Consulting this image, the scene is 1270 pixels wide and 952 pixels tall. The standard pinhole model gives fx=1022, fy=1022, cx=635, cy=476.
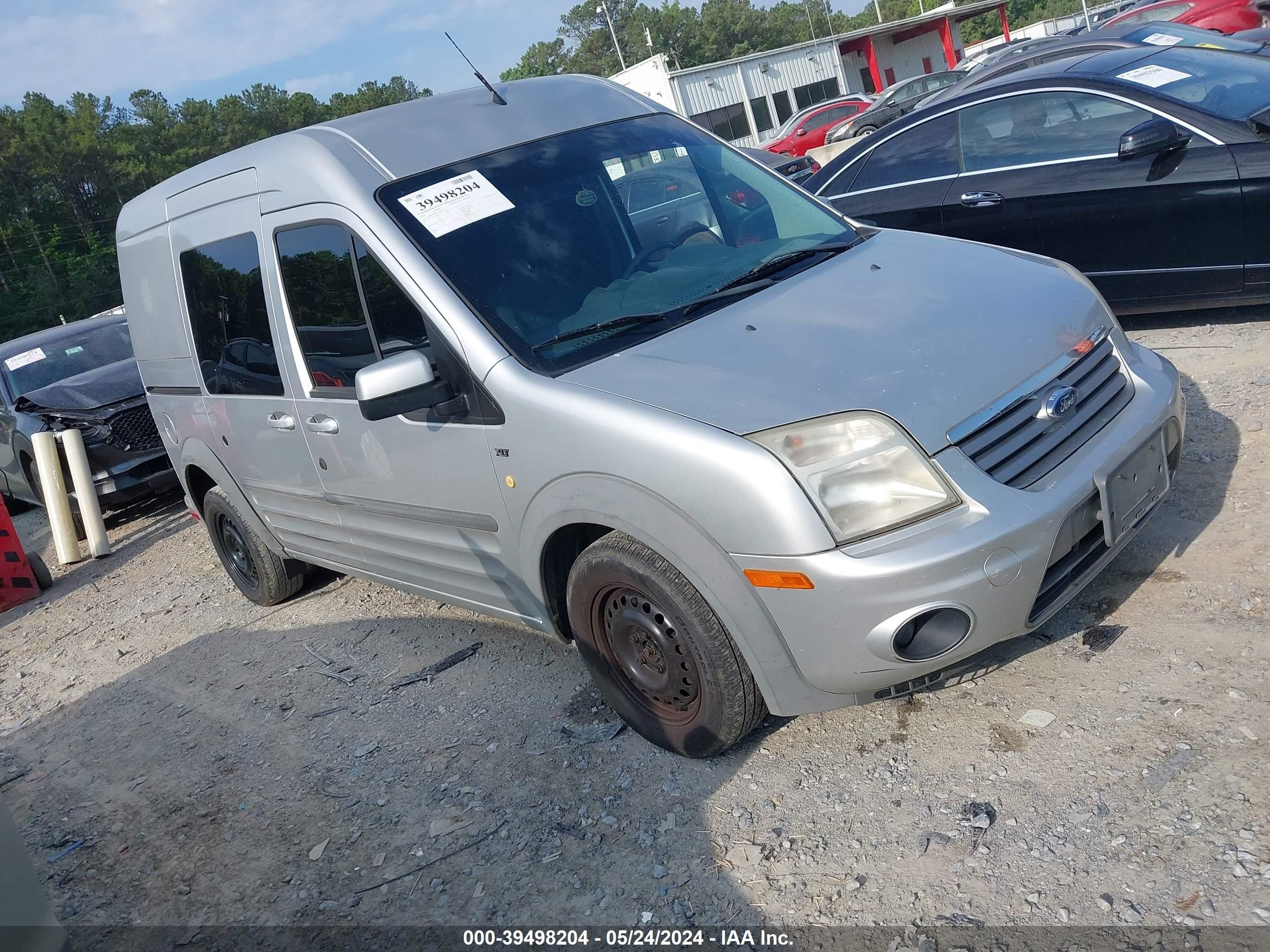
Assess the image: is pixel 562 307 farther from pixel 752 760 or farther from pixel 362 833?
pixel 362 833

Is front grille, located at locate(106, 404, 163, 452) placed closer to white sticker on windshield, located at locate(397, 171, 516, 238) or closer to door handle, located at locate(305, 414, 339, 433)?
door handle, located at locate(305, 414, 339, 433)

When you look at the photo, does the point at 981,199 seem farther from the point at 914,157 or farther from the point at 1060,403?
the point at 1060,403

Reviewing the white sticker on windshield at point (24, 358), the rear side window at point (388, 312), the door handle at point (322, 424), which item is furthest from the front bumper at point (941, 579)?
the white sticker on windshield at point (24, 358)

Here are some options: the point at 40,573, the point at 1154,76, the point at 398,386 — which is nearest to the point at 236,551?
the point at 40,573

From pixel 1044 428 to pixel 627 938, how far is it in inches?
70.8

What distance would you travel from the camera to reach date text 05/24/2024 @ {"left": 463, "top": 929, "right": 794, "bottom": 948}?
253 cm

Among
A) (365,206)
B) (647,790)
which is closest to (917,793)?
(647,790)

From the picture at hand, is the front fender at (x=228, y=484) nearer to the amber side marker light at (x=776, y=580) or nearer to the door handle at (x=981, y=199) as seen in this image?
the amber side marker light at (x=776, y=580)

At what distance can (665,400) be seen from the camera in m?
2.87

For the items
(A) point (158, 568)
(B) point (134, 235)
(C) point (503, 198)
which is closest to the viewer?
(C) point (503, 198)

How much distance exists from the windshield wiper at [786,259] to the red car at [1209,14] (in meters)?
Answer: 10.6

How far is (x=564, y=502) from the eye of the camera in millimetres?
3146

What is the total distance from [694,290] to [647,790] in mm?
1652

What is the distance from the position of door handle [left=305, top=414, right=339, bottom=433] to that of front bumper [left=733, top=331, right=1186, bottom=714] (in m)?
1.96
